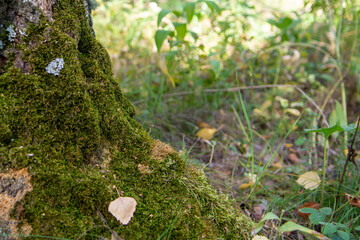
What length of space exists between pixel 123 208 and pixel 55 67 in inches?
26.1

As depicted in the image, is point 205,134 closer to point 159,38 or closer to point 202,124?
point 202,124

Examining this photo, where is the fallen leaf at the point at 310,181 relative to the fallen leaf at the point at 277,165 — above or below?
above

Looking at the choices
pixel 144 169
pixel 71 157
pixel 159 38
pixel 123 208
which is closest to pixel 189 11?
pixel 159 38

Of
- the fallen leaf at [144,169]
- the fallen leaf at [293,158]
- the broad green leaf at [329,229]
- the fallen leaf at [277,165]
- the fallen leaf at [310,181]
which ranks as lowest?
the fallen leaf at [293,158]

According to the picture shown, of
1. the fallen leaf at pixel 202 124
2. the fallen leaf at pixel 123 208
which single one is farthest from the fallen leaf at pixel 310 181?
the fallen leaf at pixel 123 208

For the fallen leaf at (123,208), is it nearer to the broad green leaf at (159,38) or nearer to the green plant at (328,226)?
the green plant at (328,226)

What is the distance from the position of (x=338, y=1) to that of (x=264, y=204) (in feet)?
7.44

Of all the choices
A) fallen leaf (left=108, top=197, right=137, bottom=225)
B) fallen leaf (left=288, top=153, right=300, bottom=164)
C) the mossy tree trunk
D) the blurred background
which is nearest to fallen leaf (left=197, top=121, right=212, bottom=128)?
the blurred background

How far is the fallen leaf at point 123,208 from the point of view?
1046mm

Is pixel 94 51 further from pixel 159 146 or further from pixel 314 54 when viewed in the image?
pixel 314 54

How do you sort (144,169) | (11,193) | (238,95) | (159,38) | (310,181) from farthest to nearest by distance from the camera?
A: (238,95) → (159,38) → (310,181) → (144,169) → (11,193)

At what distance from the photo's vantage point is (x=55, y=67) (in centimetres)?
115

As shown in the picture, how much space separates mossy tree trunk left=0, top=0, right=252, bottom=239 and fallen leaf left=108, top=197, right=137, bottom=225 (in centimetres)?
4

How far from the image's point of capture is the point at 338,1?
8.87 ft
